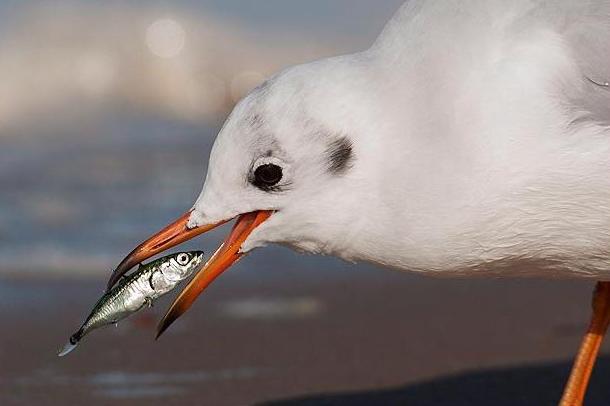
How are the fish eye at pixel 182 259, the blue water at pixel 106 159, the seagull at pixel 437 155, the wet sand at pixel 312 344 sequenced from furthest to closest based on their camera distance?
1. the blue water at pixel 106 159
2. the wet sand at pixel 312 344
3. the fish eye at pixel 182 259
4. the seagull at pixel 437 155

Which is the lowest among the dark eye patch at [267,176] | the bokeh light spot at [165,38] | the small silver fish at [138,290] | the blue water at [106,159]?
the small silver fish at [138,290]

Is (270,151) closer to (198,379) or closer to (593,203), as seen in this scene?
(593,203)

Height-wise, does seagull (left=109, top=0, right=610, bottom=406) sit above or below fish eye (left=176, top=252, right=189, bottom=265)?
above

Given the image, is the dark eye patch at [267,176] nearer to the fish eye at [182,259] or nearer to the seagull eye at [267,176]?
the seagull eye at [267,176]

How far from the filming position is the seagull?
15.0 feet

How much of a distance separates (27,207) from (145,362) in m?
2.91

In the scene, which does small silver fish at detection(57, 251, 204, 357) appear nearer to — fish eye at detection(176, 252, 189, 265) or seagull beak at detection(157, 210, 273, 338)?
fish eye at detection(176, 252, 189, 265)

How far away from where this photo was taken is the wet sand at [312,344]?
6.06 metres

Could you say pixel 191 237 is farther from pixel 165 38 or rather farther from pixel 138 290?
pixel 165 38

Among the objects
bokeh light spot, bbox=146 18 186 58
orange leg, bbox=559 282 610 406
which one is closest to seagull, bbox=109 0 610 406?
orange leg, bbox=559 282 610 406

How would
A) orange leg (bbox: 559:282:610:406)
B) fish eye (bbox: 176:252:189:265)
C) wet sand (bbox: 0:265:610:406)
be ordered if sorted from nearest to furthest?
1. fish eye (bbox: 176:252:189:265)
2. orange leg (bbox: 559:282:610:406)
3. wet sand (bbox: 0:265:610:406)

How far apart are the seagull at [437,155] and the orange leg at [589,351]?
3.09 feet

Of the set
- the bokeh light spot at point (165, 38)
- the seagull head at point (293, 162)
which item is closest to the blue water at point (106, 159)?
the bokeh light spot at point (165, 38)

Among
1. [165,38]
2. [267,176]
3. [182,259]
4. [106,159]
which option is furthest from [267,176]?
[165,38]
